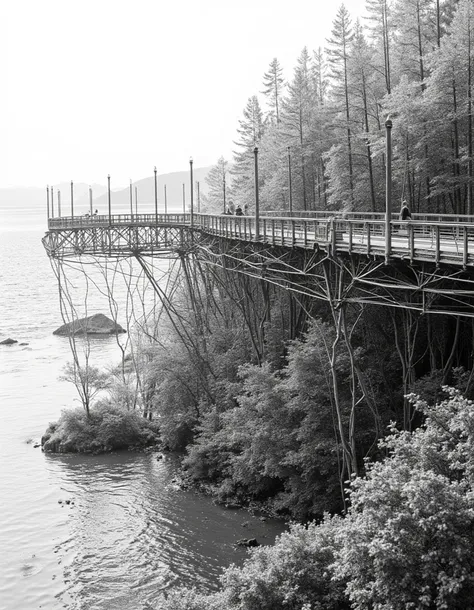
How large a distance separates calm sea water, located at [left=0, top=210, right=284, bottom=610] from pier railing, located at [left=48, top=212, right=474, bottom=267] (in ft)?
35.4

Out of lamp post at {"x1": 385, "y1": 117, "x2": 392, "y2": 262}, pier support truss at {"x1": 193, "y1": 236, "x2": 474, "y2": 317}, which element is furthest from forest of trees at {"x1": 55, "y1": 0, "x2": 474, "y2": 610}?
lamp post at {"x1": 385, "y1": 117, "x2": 392, "y2": 262}

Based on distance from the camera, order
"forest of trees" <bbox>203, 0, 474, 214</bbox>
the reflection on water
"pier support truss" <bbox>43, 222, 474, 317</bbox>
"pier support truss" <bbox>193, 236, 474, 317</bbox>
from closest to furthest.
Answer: "pier support truss" <bbox>193, 236, 474, 317</bbox>, "pier support truss" <bbox>43, 222, 474, 317</bbox>, the reflection on water, "forest of trees" <bbox>203, 0, 474, 214</bbox>

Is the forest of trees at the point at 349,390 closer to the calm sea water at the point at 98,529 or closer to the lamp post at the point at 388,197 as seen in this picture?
the calm sea water at the point at 98,529

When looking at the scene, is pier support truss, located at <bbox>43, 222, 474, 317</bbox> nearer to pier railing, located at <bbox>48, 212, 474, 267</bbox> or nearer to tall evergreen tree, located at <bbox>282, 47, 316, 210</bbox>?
pier railing, located at <bbox>48, 212, 474, 267</bbox>

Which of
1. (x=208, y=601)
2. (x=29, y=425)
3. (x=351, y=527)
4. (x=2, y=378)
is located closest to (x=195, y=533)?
(x=208, y=601)

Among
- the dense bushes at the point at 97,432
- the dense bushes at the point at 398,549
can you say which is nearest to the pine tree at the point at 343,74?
the dense bushes at the point at 97,432

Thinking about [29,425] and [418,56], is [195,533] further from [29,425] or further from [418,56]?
[418,56]

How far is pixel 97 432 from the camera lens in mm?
42656

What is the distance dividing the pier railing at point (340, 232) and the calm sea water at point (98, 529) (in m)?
10.8

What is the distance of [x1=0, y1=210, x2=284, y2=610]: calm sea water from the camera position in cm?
2678

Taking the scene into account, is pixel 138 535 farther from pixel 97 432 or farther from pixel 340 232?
pixel 340 232

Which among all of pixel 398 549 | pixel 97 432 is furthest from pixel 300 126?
pixel 398 549

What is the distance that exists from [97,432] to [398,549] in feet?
93.5

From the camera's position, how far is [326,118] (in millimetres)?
54844
